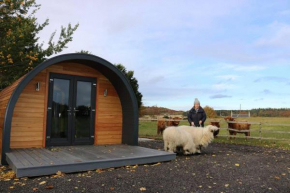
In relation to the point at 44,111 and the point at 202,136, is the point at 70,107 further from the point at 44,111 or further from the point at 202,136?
the point at 202,136

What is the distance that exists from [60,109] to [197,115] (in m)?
4.61

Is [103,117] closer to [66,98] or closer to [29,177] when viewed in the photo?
[66,98]

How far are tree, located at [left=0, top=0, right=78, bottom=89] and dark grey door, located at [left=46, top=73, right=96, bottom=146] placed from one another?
18.0 ft

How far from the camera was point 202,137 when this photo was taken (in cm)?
773

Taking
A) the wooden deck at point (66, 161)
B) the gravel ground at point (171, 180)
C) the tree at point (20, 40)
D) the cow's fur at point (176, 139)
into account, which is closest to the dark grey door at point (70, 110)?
the wooden deck at point (66, 161)

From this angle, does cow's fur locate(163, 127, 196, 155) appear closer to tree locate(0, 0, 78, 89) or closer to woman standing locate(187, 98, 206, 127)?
woman standing locate(187, 98, 206, 127)

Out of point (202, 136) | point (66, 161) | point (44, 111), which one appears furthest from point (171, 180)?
point (44, 111)

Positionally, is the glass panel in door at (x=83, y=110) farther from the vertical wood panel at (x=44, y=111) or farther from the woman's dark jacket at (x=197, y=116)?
the woman's dark jacket at (x=197, y=116)

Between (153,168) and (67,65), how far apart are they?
4.26 meters

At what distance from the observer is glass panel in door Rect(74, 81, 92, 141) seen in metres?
7.86

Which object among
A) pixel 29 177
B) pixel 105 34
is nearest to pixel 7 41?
pixel 105 34

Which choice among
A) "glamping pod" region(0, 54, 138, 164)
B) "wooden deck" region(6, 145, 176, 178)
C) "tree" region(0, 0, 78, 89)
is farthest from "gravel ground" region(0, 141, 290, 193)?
"tree" region(0, 0, 78, 89)

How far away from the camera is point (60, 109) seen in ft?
24.9

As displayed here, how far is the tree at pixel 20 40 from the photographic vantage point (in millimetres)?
11672
